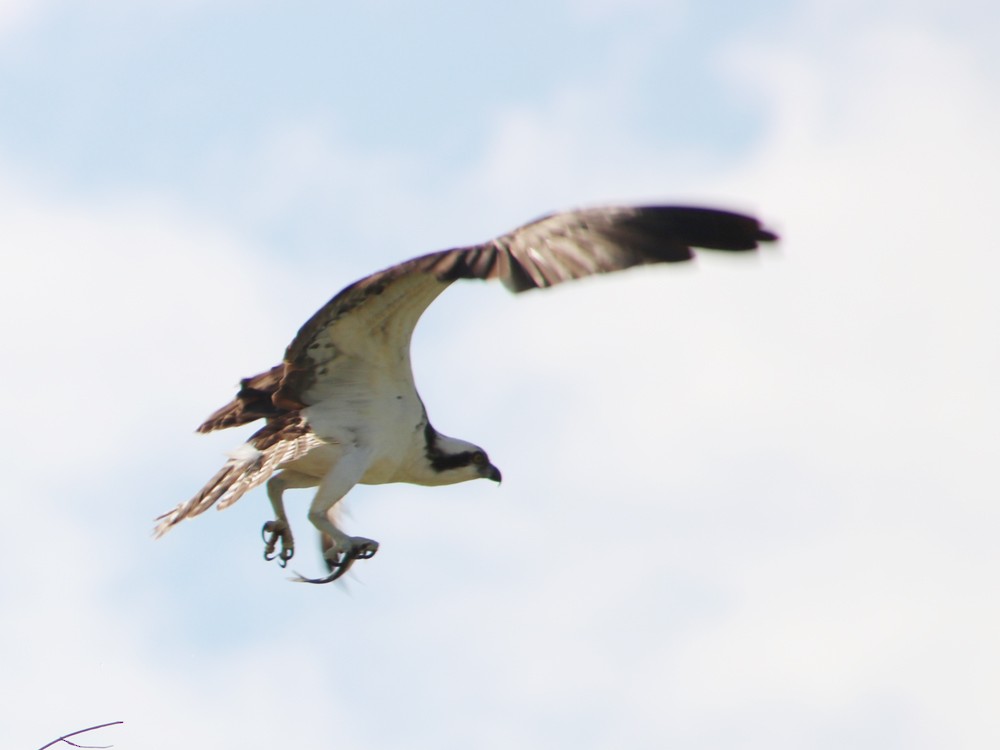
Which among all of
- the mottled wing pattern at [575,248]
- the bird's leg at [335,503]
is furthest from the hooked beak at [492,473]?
the mottled wing pattern at [575,248]

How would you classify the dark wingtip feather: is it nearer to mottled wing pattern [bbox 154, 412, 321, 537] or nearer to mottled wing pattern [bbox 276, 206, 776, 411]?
mottled wing pattern [bbox 276, 206, 776, 411]

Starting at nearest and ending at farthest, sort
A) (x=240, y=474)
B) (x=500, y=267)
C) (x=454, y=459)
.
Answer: (x=500, y=267) < (x=240, y=474) < (x=454, y=459)

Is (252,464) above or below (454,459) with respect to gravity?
above

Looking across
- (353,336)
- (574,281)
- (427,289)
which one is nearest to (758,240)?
(574,281)

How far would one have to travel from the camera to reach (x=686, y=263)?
8.10 metres

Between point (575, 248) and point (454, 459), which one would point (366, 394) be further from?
point (575, 248)

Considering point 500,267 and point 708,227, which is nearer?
point 500,267

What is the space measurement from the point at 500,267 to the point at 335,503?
7.17 ft

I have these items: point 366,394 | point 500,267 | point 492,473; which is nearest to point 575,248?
point 500,267

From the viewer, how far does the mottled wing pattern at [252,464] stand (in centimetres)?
959

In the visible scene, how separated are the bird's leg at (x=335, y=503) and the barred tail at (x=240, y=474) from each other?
22cm

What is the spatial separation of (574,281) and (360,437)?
236cm

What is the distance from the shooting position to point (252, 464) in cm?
969

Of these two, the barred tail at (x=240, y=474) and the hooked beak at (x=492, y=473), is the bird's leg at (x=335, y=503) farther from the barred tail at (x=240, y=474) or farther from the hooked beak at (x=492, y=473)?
the hooked beak at (x=492, y=473)
